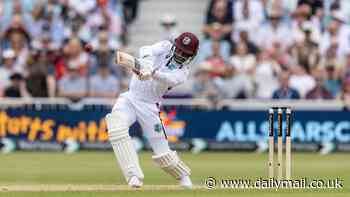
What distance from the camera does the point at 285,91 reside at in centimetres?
2119

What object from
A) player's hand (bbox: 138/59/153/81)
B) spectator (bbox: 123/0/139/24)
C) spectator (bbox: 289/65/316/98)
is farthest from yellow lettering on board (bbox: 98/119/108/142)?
player's hand (bbox: 138/59/153/81)

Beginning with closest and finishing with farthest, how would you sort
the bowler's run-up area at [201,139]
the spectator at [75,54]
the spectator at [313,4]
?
1. the bowler's run-up area at [201,139]
2. the spectator at [75,54]
3. the spectator at [313,4]

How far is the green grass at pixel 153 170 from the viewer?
12.9 meters

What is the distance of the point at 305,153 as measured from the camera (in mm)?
20906

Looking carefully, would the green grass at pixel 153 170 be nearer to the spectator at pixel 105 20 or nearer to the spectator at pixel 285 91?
the spectator at pixel 285 91

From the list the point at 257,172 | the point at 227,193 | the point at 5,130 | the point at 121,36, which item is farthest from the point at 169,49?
the point at 121,36

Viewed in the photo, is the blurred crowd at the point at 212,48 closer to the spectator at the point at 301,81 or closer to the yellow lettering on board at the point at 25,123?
the spectator at the point at 301,81

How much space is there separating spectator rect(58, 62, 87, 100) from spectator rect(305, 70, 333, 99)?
152 inches

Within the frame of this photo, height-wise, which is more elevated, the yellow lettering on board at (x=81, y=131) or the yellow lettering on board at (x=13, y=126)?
the yellow lettering on board at (x=13, y=126)

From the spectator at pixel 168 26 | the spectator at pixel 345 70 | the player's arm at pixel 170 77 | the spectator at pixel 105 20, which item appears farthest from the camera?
the spectator at pixel 105 20

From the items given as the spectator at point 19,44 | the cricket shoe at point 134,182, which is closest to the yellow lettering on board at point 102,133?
the spectator at point 19,44

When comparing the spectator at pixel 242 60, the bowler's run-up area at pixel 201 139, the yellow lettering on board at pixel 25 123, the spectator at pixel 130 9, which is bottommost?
the bowler's run-up area at pixel 201 139

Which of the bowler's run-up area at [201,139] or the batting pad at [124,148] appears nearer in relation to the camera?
the batting pad at [124,148]

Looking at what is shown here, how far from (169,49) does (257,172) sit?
357 centimetres
